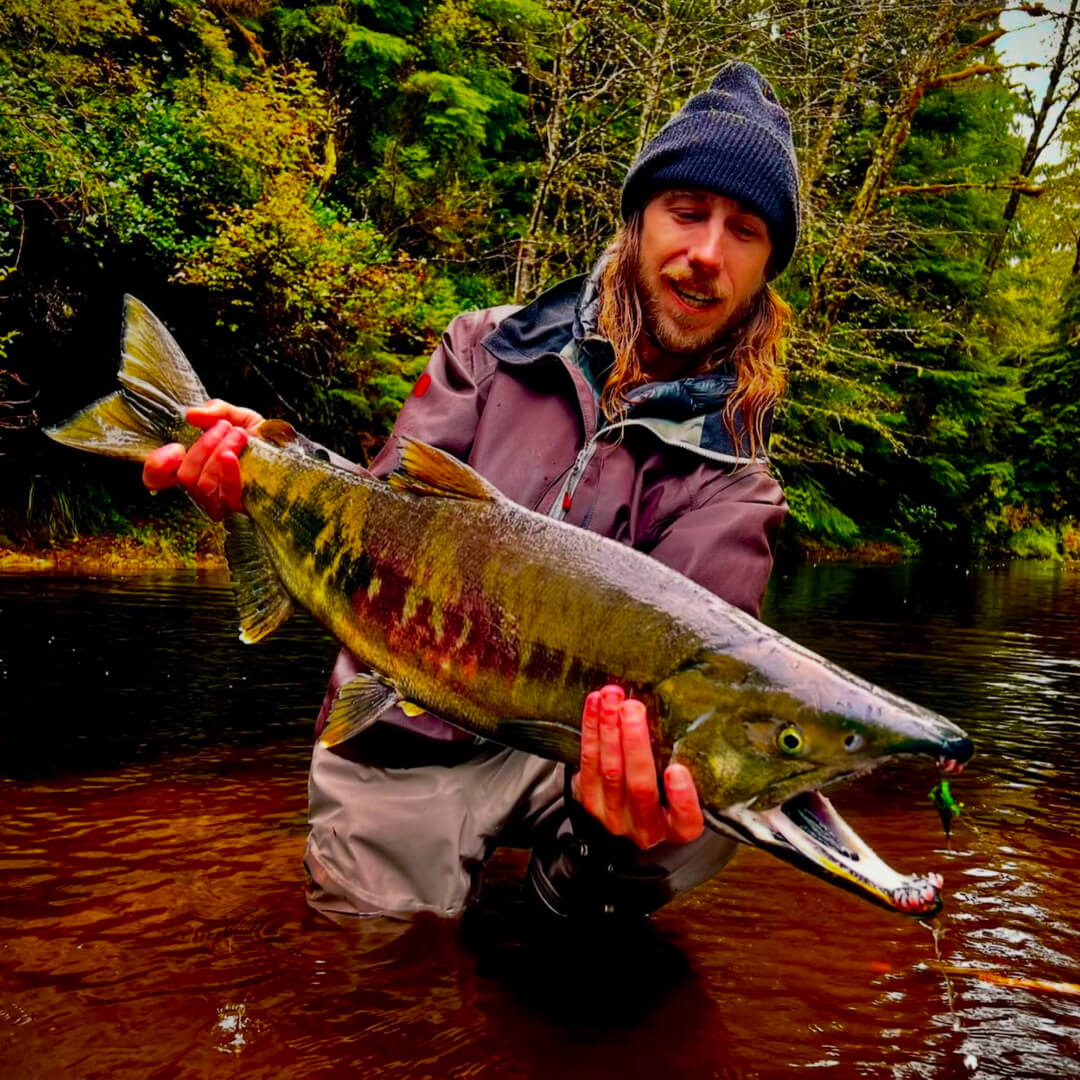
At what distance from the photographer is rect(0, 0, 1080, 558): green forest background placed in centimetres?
1314

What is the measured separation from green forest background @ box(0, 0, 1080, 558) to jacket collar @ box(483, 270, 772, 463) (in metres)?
9.47

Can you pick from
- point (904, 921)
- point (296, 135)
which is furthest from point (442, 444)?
point (296, 135)

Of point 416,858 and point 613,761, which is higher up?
point 613,761

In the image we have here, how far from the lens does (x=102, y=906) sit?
128 inches

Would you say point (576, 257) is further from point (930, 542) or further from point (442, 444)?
point (930, 542)

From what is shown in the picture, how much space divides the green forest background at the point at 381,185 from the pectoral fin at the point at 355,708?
10.0 m

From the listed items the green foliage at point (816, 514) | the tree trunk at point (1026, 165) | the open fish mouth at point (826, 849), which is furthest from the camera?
the tree trunk at point (1026, 165)

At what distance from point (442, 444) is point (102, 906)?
5.86 feet

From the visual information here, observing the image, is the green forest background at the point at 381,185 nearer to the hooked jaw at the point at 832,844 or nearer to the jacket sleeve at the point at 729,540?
the jacket sleeve at the point at 729,540

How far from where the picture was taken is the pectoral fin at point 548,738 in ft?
7.22

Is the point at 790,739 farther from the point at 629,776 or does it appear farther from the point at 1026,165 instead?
the point at 1026,165

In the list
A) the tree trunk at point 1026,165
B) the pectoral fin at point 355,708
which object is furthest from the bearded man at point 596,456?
the tree trunk at point 1026,165

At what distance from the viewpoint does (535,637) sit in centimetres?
225

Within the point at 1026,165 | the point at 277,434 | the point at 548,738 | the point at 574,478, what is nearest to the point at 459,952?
the point at 548,738
